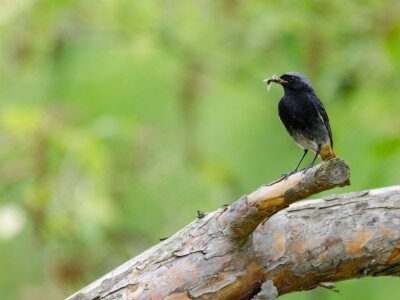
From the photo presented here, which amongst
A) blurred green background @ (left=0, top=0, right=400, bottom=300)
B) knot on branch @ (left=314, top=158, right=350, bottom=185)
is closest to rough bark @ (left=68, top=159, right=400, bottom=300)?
knot on branch @ (left=314, top=158, right=350, bottom=185)

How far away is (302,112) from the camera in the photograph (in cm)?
298

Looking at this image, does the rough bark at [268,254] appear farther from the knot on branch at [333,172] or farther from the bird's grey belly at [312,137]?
the knot on branch at [333,172]

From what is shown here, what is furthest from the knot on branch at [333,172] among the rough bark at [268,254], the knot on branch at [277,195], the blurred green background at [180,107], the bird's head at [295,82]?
the blurred green background at [180,107]

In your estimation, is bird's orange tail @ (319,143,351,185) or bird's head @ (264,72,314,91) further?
bird's orange tail @ (319,143,351,185)

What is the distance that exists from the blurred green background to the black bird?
101 centimetres

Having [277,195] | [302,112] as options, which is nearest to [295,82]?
[302,112]

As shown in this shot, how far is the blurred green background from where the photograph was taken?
17.4 ft

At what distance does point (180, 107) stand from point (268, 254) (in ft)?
13.9

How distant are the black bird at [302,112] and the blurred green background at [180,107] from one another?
101 cm

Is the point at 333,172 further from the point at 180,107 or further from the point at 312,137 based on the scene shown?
the point at 180,107

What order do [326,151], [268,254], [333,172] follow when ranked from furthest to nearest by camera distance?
[326,151] < [268,254] < [333,172]

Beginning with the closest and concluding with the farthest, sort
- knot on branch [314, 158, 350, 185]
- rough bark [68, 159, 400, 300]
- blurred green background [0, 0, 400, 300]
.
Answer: knot on branch [314, 158, 350, 185] < rough bark [68, 159, 400, 300] < blurred green background [0, 0, 400, 300]

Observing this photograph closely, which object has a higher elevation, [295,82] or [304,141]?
[295,82]

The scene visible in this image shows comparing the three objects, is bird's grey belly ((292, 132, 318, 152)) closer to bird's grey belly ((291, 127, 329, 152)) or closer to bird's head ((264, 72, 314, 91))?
bird's grey belly ((291, 127, 329, 152))
